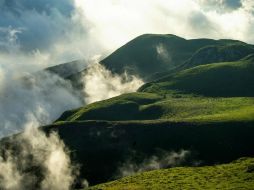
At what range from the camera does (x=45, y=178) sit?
19875 centimetres

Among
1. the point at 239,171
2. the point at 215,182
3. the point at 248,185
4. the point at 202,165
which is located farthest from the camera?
the point at 202,165

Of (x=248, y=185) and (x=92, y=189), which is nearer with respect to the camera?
(x=248, y=185)

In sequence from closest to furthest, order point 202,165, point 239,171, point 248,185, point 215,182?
point 248,185 → point 215,182 → point 239,171 → point 202,165

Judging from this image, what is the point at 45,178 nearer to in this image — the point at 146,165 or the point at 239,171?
the point at 146,165

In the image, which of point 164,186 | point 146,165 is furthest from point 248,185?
point 146,165

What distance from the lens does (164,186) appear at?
152 metres

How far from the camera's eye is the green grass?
14712cm

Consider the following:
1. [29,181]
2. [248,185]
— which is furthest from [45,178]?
[248,185]

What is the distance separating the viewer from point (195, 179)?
158875 mm

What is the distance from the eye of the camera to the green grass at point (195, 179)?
5792 inches

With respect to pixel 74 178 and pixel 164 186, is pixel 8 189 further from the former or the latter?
pixel 164 186

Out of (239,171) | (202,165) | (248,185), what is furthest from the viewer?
(202,165)

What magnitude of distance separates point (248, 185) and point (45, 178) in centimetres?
8481

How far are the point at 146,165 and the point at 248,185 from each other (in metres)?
63.6
